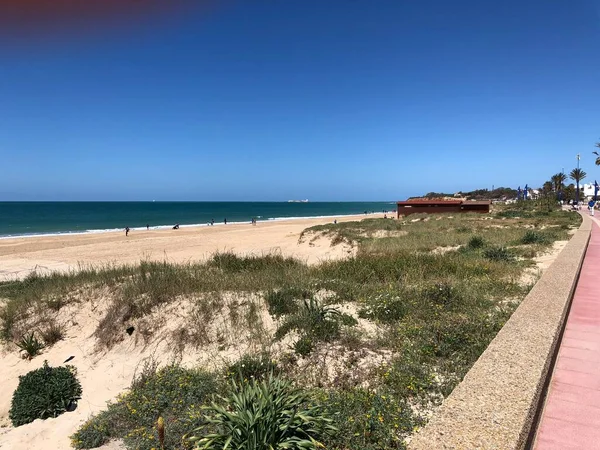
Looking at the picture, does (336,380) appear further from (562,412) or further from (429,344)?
(562,412)

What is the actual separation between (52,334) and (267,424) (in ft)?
21.1

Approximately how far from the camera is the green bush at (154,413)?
148 inches

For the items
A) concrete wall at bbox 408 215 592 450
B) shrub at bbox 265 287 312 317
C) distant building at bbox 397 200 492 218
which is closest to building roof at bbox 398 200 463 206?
distant building at bbox 397 200 492 218

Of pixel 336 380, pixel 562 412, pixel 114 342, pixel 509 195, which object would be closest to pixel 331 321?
pixel 336 380

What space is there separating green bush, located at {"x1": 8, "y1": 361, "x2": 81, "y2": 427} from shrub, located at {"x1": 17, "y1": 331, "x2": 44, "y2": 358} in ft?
5.29

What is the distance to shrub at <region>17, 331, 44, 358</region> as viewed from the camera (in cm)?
699

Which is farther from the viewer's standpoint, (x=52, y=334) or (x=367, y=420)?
(x=52, y=334)

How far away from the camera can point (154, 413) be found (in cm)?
426

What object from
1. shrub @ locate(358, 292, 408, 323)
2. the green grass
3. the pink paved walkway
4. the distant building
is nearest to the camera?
the pink paved walkway

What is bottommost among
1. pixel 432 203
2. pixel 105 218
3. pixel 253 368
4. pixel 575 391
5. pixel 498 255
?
pixel 105 218

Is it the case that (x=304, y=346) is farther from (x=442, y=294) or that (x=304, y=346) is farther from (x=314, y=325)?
(x=442, y=294)

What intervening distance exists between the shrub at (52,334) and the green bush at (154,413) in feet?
11.5

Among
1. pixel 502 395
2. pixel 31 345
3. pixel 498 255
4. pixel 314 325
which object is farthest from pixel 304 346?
pixel 498 255

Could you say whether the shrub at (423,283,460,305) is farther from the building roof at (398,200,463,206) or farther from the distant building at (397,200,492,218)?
the building roof at (398,200,463,206)
